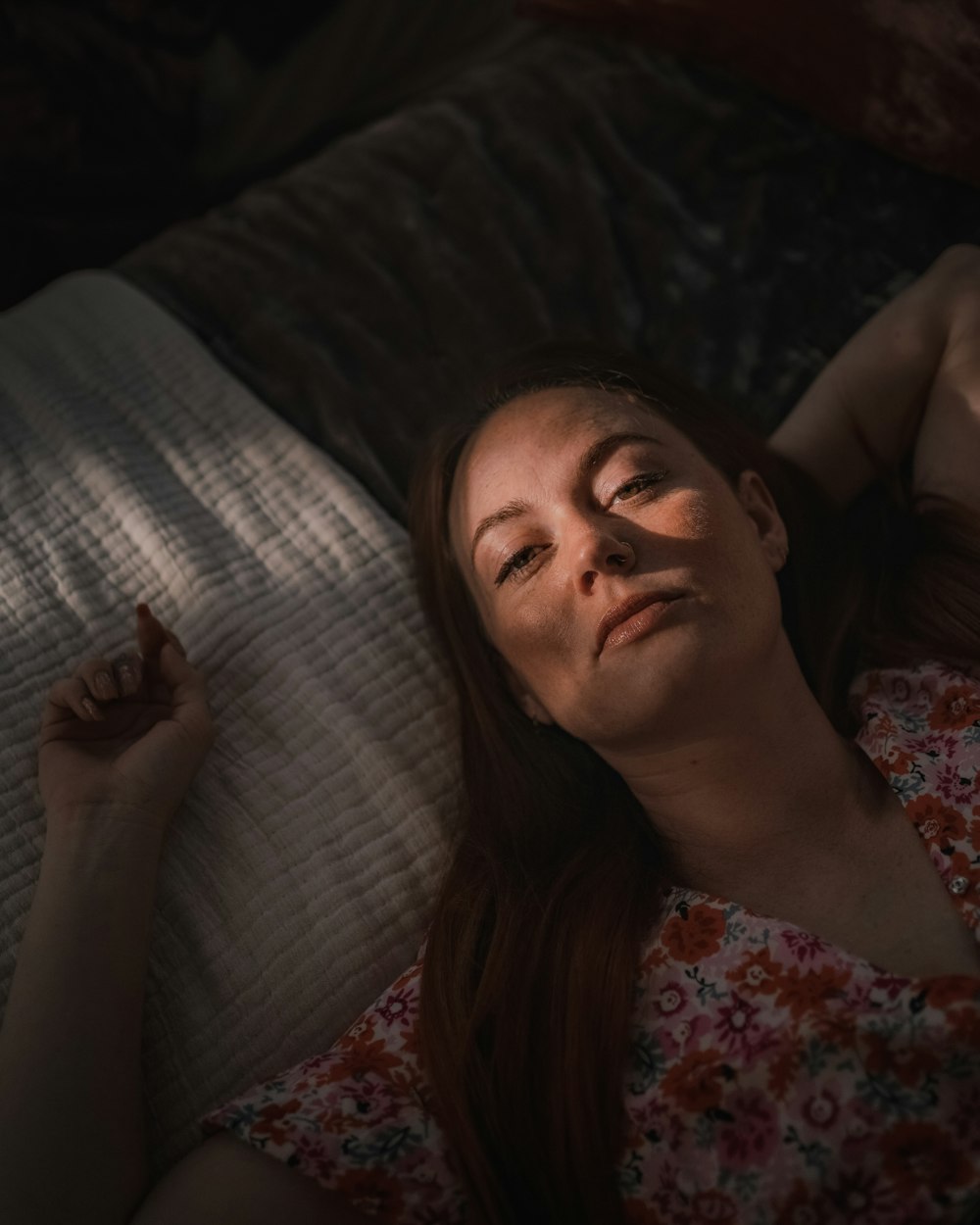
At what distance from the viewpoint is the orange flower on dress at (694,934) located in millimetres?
1036

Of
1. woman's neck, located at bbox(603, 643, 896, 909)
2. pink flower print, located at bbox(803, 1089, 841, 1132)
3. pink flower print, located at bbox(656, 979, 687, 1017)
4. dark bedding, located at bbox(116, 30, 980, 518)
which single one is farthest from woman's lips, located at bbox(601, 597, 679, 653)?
dark bedding, located at bbox(116, 30, 980, 518)

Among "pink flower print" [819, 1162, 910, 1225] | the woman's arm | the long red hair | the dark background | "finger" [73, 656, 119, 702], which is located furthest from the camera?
the dark background

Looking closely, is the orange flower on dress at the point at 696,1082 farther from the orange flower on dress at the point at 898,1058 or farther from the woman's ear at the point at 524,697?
the woman's ear at the point at 524,697

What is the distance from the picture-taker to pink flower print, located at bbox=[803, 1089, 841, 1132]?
0.89 meters

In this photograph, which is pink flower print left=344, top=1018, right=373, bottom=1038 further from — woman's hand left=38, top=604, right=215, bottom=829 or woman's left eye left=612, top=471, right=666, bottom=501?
woman's left eye left=612, top=471, right=666, bottom=501

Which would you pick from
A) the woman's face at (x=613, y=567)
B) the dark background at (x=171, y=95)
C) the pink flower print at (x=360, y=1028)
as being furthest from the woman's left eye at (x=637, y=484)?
the dark background at (x=171, y=95)

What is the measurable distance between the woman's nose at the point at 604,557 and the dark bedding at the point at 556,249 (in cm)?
51

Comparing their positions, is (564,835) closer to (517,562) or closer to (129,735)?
(517,562)

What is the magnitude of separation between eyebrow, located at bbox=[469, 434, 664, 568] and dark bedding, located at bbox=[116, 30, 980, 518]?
37cm

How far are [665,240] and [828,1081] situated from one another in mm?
1250

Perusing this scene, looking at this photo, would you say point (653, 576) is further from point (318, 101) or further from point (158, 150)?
point (318, 101)

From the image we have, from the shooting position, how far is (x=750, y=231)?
1.64 m

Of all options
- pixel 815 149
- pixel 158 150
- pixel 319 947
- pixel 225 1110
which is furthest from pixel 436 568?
pixel 158 150

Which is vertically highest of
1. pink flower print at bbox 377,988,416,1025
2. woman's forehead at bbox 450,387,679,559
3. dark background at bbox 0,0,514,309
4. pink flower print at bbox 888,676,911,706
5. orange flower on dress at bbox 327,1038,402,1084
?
dark background at bbox 0,0,514,309
